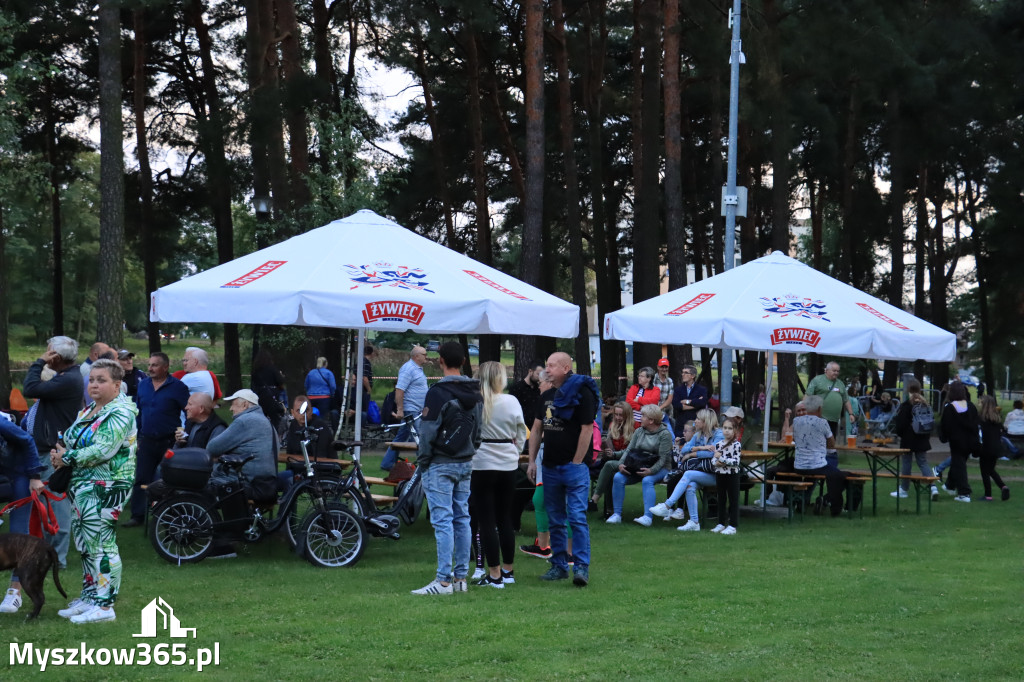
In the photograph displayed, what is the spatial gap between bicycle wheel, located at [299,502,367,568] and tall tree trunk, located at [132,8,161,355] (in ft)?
59.6

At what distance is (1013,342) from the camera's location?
35.4 metres

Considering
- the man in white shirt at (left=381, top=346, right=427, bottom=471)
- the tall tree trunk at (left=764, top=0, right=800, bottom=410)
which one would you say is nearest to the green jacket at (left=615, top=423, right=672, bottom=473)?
the man in white shirt at (left=381, top=346, right=427, bottom=471)

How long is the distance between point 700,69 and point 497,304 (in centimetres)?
1818

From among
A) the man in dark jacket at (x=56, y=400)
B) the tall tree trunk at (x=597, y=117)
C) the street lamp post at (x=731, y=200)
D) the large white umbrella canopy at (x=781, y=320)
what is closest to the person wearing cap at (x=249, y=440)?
the man in dark jacket at (x=56, y=400)

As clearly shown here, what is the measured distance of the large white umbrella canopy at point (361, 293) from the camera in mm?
9336

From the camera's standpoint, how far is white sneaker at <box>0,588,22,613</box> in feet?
22.9

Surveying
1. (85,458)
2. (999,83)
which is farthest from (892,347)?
(999,83)

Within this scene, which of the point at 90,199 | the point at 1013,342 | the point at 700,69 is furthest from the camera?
the point at 90,199

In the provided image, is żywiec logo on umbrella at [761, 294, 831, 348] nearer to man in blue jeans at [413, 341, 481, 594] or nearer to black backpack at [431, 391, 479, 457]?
man in blue jeans at [413, 341, 481, 594]

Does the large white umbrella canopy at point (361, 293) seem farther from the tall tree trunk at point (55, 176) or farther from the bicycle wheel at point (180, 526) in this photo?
the tall tree trunk at point (55, 176)

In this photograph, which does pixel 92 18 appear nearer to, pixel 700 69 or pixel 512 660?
pixel 700 69

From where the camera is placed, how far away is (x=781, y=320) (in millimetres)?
11883

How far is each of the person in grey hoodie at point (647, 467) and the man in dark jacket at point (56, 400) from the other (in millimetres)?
5924

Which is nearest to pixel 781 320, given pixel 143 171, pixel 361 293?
pixel 361 293
